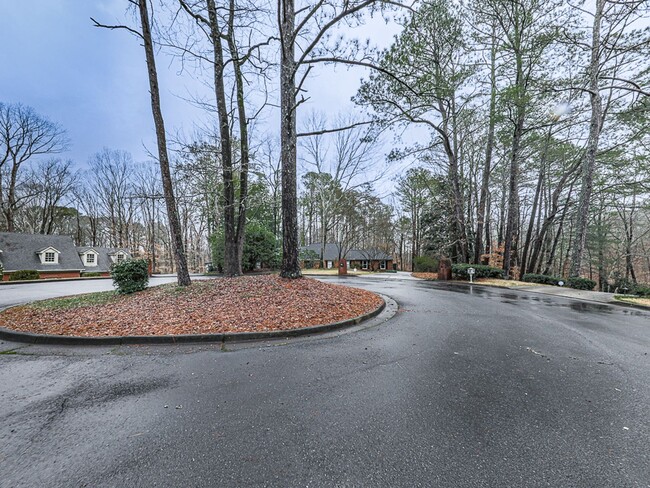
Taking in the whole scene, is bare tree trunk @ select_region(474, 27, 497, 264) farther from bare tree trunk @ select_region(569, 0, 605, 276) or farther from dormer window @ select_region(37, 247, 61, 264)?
dormer window @ select_region(37, 247, 61, 264)

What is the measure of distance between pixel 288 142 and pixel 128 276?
5966mm

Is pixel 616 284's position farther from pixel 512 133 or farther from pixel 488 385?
pixel 488 385

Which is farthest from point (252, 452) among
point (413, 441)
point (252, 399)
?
point (413, 441)

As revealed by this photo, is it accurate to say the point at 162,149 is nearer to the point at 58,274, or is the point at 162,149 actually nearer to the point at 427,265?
the point at 427,265

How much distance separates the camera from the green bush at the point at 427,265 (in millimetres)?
22312

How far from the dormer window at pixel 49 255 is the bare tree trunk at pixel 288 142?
2696cm

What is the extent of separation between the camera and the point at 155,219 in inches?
1178

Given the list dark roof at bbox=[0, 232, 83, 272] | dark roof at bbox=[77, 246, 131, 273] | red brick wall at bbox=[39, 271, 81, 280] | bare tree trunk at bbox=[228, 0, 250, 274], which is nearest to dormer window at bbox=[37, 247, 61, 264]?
dark roof at bbox=[0, 232, 83, 272]

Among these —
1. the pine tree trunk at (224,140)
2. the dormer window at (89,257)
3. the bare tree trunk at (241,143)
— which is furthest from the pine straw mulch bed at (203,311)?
the dormer window at (89,257)

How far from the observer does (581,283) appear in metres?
10.2

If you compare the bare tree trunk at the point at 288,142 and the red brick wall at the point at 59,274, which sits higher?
the bare tree trunk at the point at 288,142

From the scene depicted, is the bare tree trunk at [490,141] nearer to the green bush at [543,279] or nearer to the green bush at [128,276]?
the green bush at [543,279]

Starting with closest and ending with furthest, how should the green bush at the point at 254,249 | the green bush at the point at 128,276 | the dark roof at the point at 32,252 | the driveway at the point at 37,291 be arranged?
the green bush at the point at 128,276 < the driveway at the point at 37,291 < the green bush at the point at 254,249 < the dark roof at the point at 32,252

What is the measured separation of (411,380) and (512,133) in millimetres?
15901
